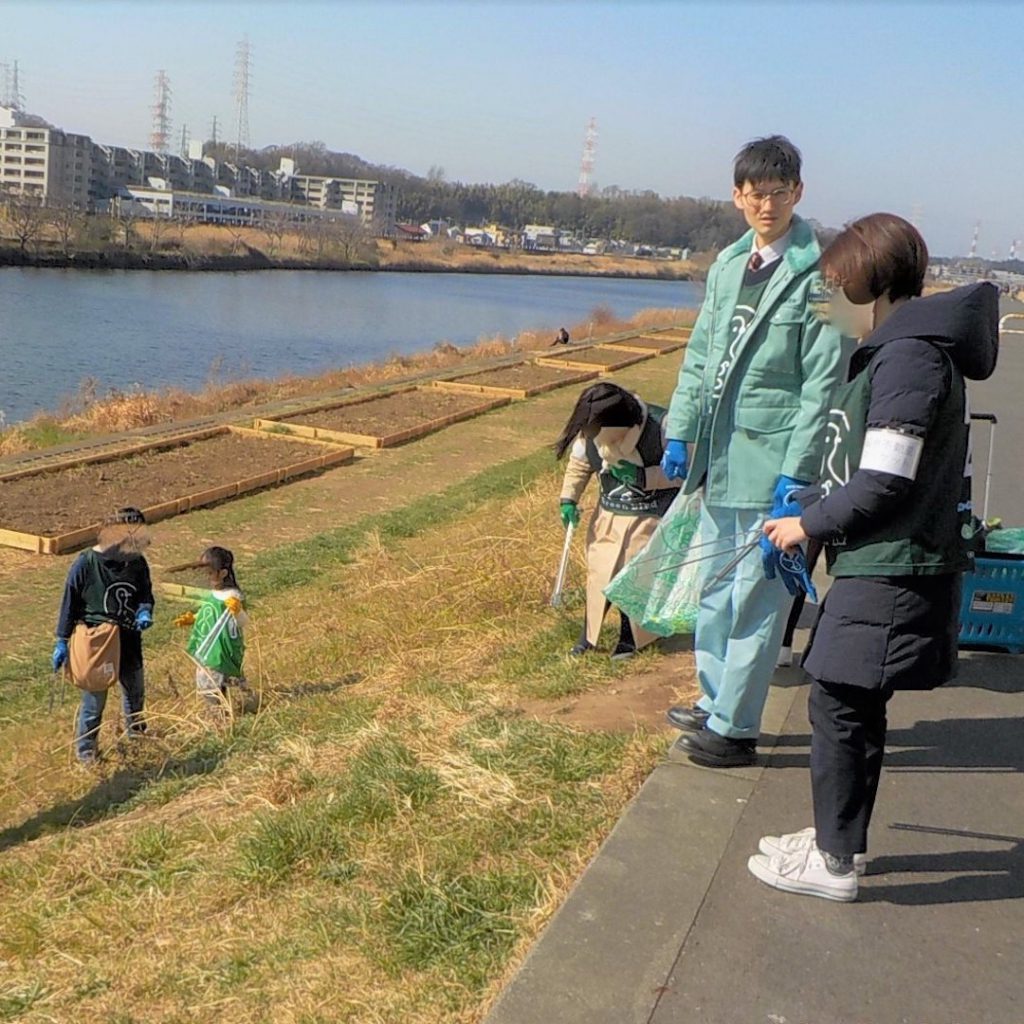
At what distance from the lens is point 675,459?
13.5 ft

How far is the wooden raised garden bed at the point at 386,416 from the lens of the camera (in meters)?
14.7

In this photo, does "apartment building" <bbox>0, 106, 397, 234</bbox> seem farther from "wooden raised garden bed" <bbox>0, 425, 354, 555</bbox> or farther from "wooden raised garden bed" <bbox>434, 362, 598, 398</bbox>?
"wooden raised garden bed" <bbox>0, 425, 354, 555</bbox>

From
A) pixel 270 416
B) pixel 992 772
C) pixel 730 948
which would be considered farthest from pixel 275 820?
pixel 270 416

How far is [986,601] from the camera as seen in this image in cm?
491

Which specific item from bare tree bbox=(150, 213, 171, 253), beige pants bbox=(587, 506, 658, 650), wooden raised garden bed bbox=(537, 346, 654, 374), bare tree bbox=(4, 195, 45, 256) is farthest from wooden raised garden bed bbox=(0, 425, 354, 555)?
bare tree bbox=(150, 213, 171, 253)

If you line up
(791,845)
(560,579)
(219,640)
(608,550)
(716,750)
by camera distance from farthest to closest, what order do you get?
(560,579)
(219,640)
(608,550)
(716,750)
(791,845)

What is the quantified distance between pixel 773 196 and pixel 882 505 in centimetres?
128

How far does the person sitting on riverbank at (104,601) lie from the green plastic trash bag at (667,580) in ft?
7.69

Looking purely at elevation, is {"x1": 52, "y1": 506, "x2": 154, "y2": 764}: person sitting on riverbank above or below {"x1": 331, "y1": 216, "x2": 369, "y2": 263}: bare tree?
below

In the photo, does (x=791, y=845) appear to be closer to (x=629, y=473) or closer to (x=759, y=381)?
(x=759, y=381)

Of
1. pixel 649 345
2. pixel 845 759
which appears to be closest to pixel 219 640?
pixel 845 759

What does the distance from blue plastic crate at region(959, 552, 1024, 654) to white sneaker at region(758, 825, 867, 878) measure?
202 centimetres

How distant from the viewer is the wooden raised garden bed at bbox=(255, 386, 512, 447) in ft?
48.1

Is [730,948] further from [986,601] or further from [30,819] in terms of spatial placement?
[30,819]
